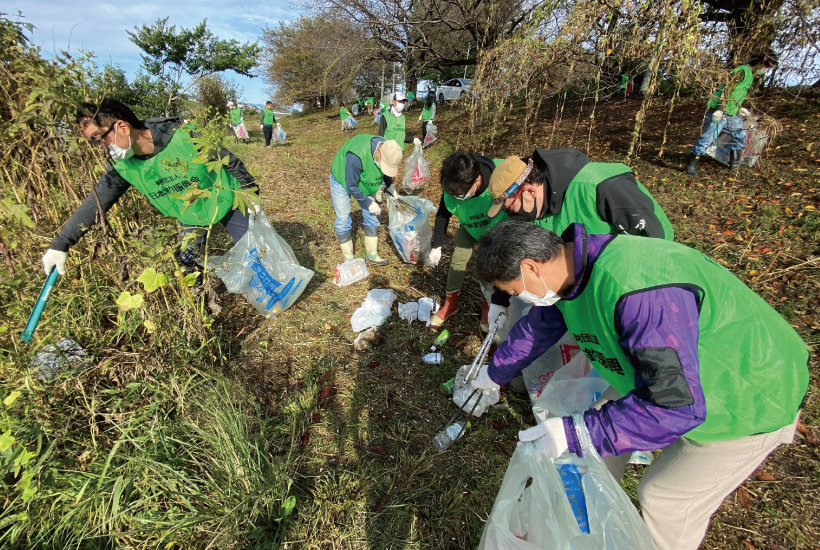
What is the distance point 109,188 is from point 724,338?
307cm

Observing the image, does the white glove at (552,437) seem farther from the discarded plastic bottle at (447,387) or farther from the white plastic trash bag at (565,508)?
the discarded plastic bottle at (447,387)

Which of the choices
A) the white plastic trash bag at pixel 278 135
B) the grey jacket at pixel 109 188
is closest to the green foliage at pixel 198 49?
the white plastic trash bag at pixel 278 135

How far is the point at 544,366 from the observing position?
229cm

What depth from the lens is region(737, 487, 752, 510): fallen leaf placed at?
1.85 m

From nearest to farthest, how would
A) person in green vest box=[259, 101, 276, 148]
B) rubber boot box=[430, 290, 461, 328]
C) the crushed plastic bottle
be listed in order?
rubber boot box=[430, 290, 461, 328] < the crushed plastic bottle < person in green vest box=[259, 101, 276, 148]

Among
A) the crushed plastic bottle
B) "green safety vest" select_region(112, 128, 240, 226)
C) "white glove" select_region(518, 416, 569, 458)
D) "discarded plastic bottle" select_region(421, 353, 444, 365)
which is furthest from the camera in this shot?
the crushed plastic bottle

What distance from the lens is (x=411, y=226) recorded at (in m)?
3.90

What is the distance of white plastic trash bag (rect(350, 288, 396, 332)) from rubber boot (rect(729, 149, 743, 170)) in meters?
5.51

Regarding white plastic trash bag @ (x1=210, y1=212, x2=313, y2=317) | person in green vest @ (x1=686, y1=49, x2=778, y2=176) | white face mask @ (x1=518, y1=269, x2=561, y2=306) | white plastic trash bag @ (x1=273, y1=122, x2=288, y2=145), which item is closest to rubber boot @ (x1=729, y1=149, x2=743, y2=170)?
person in green vest @ (x1=686, y1=49, x2=778, y2=176)

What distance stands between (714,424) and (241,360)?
8.59 ft

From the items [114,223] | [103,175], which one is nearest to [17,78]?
[103,175]

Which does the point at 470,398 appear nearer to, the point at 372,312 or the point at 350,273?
the point at 372,312

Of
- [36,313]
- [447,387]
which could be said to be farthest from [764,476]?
[36,313]

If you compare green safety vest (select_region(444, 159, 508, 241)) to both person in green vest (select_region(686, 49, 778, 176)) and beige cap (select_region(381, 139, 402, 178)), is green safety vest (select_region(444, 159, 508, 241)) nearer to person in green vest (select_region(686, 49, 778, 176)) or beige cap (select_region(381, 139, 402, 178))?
beige cap (select_region(381, 139, 402, 178))
